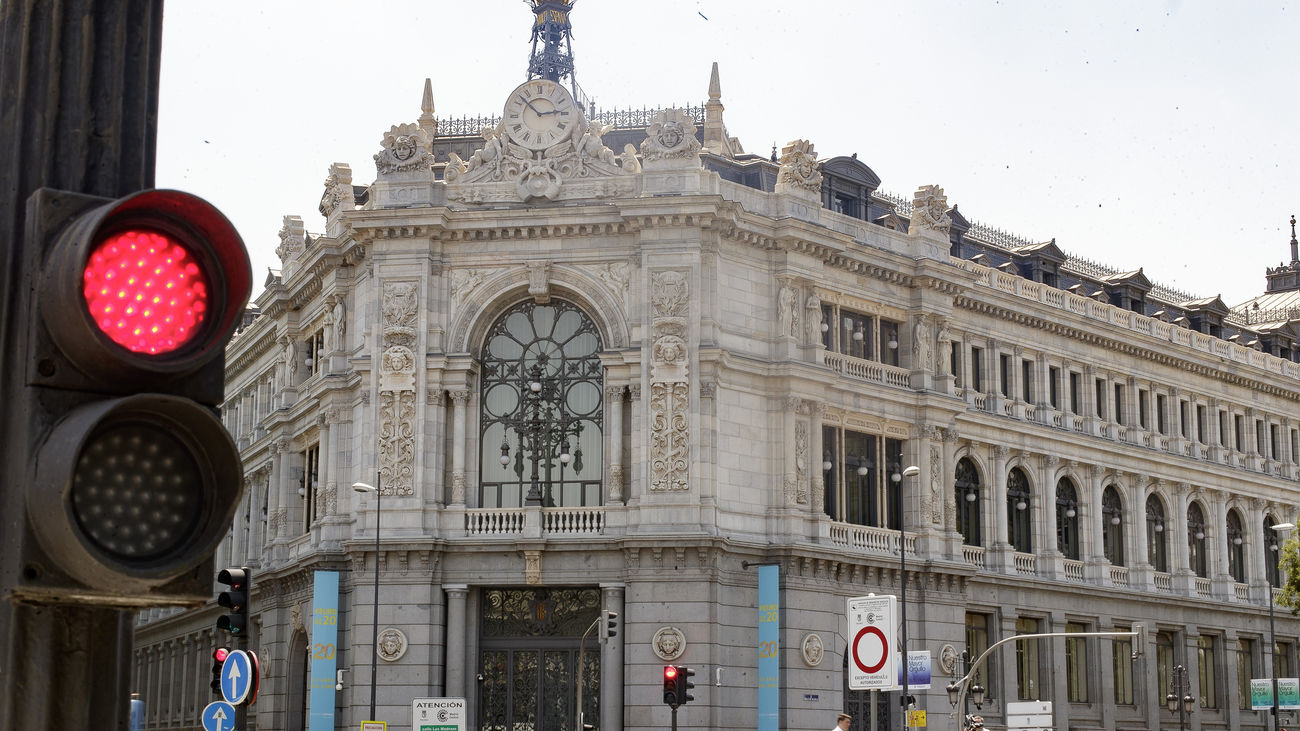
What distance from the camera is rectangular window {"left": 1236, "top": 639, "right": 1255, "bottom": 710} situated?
66.7 meters

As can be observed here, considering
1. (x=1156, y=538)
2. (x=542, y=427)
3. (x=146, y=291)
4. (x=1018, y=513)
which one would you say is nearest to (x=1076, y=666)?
(x=1018, y=513)

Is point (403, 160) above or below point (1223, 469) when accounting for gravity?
above

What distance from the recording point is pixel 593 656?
1876 inches

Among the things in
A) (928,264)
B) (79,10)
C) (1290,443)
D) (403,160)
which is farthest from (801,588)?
(79,10)

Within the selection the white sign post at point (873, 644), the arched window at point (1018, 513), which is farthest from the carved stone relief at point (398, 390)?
the white sign post at point (873, 644)

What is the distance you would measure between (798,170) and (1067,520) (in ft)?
60.4

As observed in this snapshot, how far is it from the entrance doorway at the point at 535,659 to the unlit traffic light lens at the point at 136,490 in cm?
4456

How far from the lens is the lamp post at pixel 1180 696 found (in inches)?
2240

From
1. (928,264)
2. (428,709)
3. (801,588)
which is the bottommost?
(428,709)

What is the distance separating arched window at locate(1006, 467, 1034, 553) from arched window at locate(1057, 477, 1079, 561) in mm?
1434

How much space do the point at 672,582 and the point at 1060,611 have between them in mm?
19062

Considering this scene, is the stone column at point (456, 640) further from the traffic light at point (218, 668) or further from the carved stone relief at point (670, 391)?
the traffic light at point (218, 668)

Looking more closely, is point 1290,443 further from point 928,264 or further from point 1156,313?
point 928,264

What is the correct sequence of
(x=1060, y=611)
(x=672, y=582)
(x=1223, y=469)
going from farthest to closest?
(x=1223, y=469)
(x=1060, y=611)
(x=672, y=582)
